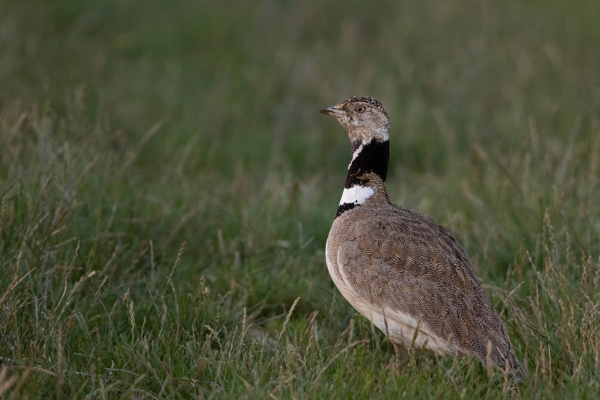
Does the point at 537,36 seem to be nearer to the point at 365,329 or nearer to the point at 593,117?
the point at 593,117

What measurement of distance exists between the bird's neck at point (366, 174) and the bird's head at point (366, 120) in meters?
0.04

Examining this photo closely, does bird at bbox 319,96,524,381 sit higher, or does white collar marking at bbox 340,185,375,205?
white collar marking at bbox 340,185,375,205

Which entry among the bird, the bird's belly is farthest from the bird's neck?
the bird's belly

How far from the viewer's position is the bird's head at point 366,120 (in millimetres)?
4469

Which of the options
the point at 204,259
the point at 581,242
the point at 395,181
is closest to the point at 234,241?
the point at 204,259

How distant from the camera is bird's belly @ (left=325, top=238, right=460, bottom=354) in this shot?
3.72 meters

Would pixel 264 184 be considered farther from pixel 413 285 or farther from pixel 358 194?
pixel 413 285

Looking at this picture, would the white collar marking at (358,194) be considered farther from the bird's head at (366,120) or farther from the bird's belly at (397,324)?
the bird's belly at (397,324)

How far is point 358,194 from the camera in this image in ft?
14.5

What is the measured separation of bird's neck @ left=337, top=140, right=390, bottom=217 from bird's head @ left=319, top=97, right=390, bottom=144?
1.4 inches

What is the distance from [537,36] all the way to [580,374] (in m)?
7.88

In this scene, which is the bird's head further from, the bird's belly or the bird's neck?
the bird's belly

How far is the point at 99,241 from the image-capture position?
15.7ft

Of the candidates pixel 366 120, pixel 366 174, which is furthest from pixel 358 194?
pixel 366 120
